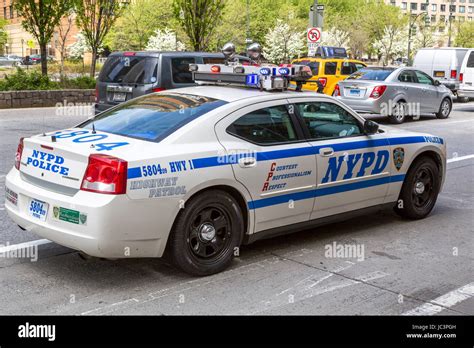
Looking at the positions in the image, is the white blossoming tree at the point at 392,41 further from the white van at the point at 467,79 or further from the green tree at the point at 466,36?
the white van at the point at 467,79

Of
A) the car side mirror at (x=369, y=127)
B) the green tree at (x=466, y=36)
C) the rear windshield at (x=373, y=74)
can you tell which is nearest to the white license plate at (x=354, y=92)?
the rear windshield at (x=373, y=74)

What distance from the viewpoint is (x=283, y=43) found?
210 ft

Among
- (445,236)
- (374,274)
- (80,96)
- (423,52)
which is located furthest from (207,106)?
(423,52)

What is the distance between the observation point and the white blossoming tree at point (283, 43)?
63688mm

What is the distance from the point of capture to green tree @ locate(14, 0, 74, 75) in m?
21.7

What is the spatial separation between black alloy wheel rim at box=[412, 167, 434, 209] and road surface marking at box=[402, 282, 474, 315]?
2.05 m

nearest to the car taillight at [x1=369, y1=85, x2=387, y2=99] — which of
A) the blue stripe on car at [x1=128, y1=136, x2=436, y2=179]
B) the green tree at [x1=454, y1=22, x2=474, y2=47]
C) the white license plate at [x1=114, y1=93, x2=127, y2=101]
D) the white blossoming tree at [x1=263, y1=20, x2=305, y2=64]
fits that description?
the white license plate at [x1=114, y1=93, x2=127, y2=101]

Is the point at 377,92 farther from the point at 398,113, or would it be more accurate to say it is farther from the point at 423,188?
the point at 423,188

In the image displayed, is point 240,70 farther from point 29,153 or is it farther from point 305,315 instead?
point 305,315

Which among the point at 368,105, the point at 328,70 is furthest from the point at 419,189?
the point at 328,70

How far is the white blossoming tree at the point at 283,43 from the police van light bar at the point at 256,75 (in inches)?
2254

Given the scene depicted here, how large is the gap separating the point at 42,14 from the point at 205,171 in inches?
741

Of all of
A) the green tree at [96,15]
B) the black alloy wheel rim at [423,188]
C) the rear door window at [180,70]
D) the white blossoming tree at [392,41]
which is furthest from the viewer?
the white blossoming tree at [392,41]

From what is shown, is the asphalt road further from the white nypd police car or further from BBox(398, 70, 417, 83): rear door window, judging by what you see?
BBox(398, 70, 417, 83): rear door window
